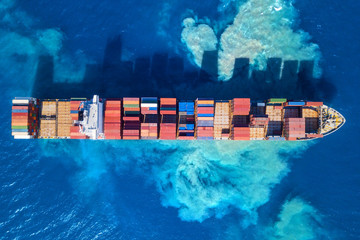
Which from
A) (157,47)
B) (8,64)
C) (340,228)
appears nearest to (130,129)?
(157,47)

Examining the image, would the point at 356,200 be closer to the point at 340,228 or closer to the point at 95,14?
the point at 340,228

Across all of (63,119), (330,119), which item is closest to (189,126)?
(63,119)

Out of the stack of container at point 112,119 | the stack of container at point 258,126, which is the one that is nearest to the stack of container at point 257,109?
the stack of container at point 258,126

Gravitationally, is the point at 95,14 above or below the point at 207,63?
above

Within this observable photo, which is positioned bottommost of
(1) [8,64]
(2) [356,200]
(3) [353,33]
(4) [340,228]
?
(4) [340,228]

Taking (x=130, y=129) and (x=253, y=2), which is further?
(x=253, y=2)

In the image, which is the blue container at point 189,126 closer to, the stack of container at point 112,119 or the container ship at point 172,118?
the container ship at point 172,118
